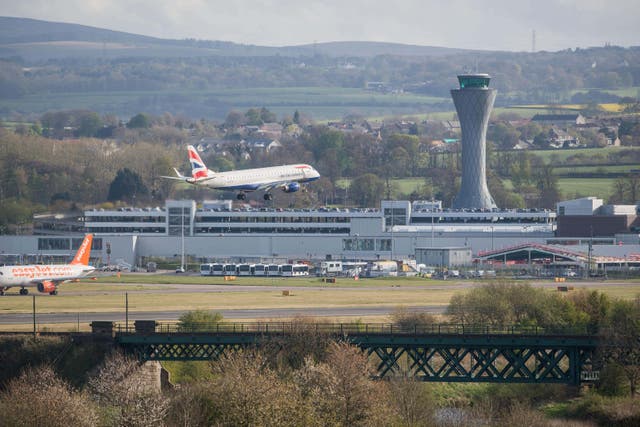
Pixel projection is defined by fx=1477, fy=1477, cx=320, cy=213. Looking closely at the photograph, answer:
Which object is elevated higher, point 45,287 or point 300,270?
point 45,287

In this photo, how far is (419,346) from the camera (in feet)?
302

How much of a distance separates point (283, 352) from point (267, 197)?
63241 millimetres

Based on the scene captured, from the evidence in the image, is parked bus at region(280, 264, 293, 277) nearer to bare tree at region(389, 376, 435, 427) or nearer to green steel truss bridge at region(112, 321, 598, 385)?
green steel truss bridge at region(112, 321, 598, 385)

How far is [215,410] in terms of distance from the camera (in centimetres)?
7788

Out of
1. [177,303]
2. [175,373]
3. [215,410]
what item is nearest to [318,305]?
[177,303]

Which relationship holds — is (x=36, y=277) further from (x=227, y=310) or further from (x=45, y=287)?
(x=227, y=310)

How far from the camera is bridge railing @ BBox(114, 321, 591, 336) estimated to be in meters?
95.3

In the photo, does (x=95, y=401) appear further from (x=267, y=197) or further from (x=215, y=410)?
(x=267, y=197)

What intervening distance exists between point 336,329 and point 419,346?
6.70 metres

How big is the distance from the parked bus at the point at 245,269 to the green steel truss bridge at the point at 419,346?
84.5 metres

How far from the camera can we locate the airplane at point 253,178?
15212 cm

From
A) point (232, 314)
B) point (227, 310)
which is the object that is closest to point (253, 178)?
point (227, 310)

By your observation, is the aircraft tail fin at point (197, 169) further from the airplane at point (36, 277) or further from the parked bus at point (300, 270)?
the parked bus at point (300, 270)

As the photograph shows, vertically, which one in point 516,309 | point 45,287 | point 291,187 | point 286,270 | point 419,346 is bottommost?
point 286,270
